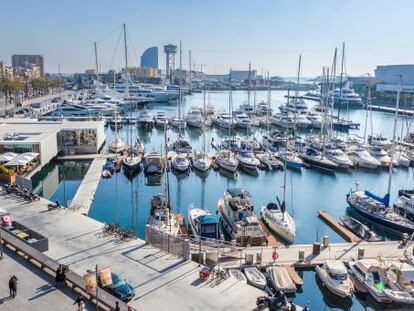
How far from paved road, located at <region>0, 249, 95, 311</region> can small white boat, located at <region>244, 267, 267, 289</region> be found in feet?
32.8

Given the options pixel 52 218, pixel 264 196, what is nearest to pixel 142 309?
pixel 52 218

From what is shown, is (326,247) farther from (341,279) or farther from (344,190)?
(344,190)

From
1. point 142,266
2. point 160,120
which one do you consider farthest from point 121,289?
point 160,120

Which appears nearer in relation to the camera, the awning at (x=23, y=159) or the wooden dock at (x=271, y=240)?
the wooden dock at (x=271, y=240)

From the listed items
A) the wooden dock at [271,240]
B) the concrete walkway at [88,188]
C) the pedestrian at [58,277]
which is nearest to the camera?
the pedestrian at [58,277]

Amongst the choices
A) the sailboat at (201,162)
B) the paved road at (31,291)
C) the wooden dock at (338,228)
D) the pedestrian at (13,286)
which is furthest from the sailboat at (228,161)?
the pedestrian at (13,286)

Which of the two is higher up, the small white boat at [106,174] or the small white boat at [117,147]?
the small white boat at [117,147]

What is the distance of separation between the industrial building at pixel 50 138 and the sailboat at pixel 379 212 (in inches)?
1429

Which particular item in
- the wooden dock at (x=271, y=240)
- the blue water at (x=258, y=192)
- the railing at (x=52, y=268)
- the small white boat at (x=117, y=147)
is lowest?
the blue water at (x=258, y=192)

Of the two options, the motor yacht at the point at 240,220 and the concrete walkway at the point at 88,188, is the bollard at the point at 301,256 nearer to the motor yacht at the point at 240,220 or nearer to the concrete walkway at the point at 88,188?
the motor yacht at the point at 240,220

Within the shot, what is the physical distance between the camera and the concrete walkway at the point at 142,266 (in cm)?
2019

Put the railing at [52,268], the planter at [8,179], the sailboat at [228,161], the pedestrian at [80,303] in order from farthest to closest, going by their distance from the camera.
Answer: the sailboat at [228,161]
the planter at [8,179]
the railing at [52,268]
the pedestrian at [80,303]

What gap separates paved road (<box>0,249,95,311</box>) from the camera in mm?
18828

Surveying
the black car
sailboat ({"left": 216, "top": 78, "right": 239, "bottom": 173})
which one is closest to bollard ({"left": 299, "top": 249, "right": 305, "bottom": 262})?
the black car
